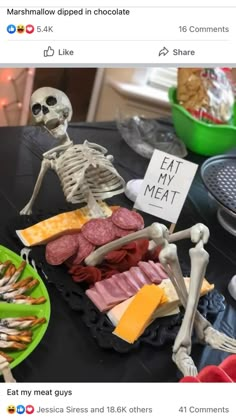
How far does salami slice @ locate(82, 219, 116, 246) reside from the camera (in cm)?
82

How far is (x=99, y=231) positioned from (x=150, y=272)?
0.09m

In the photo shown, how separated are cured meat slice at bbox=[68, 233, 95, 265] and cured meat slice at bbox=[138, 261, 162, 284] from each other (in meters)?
0.07

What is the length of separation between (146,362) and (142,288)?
0.09 m

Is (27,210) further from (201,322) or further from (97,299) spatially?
(201,322)

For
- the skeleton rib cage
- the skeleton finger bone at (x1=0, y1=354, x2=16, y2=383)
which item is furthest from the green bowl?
the skeleton finger bone at (x1=0, y1=354, x2=16, y2=383)

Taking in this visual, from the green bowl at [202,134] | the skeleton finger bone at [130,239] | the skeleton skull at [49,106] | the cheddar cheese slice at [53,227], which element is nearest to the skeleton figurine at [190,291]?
the skeleton finger bone at [130,239]

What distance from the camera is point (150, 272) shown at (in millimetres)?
797

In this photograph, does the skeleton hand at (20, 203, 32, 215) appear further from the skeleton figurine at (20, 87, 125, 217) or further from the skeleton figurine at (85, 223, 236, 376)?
the skeleton figurine at (85, 223, 236, 376)
